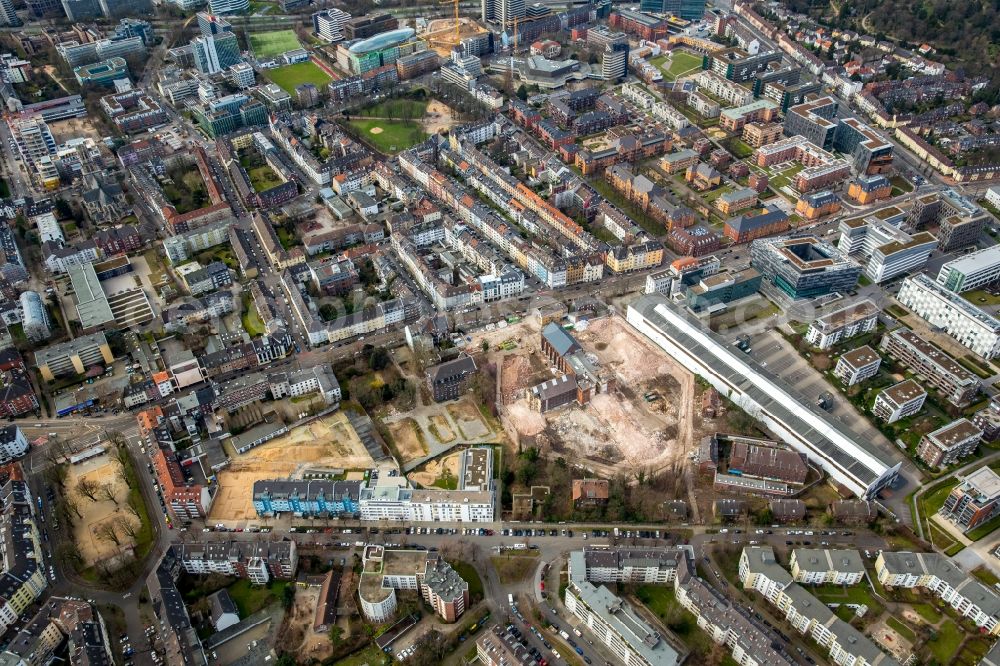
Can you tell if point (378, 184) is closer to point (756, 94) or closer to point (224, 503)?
point (224, 503)

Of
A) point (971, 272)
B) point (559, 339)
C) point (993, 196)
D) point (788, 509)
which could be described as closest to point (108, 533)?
point (559, 339)

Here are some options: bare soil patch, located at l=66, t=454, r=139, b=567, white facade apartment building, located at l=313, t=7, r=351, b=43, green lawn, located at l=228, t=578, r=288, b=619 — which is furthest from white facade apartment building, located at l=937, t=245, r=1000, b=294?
white facade apartment building, located at l=313, t=7, r=351, b=43

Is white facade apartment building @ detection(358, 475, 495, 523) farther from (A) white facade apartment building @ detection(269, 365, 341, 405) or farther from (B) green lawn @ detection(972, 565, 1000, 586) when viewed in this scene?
(B) green lawn @ detection(972, 565, 1000, 586)

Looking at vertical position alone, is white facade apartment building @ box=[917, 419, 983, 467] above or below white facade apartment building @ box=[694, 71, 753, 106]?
below

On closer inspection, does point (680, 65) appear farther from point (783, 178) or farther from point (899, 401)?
point (899, 401)

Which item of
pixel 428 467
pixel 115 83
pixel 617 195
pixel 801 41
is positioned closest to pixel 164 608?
pixel 428 467

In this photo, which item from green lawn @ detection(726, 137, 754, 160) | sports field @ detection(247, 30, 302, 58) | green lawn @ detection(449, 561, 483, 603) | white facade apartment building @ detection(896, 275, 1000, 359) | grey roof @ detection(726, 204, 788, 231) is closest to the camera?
green lawn @ detection(449, 561, 483, 603)

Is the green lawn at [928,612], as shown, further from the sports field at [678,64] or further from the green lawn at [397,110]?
the sports field at [678,64]
